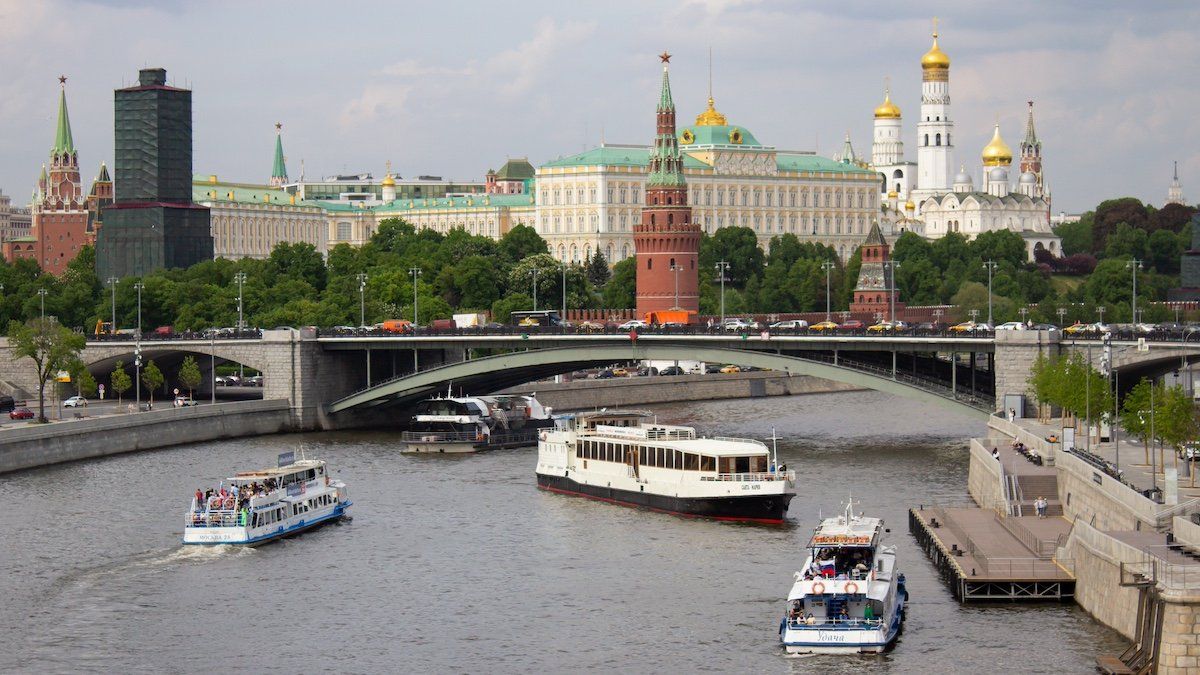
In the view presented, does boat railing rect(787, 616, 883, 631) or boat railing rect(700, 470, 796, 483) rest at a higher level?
boat railing rect(700, 470, 796, 483)

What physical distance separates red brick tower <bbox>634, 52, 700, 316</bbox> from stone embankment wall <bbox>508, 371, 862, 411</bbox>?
1774cm

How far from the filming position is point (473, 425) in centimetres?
9081

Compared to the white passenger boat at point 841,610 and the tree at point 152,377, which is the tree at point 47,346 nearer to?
the tree at point 152,377

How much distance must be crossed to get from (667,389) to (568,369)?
57.9 feet

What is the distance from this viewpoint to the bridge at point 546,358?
3339 inches

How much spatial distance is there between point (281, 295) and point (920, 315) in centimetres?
5176

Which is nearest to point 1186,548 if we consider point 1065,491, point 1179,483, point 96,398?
point 1179,483

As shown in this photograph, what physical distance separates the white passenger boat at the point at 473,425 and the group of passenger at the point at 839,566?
40.0 metres

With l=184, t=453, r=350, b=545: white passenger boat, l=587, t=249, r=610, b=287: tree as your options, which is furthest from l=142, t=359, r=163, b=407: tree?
l=587, t=249, r=610, b=287: tree

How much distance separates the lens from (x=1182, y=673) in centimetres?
3984

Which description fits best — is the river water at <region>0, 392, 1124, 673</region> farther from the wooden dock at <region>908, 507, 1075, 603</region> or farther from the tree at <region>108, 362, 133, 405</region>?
the tree at <region>108, 362, 133, 405</region>

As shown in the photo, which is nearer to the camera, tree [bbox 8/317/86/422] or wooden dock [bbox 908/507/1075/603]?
wooden dock [bbox 908/507/1075/603]

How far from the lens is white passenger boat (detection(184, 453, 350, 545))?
62.5 metres

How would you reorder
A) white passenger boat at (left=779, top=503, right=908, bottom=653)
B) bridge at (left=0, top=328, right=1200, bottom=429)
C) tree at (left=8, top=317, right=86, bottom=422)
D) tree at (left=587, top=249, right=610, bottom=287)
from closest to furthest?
1. white passenger boat at (left=779, top=503, right=908, bottom=653)
2. bridge at (left=0, top=328, right=1200, bottom=429)
3. tree at (left=8, top=317, right=86, bottom=422)
4. tree at (left=587, top=249, right=610, bottom=287)
